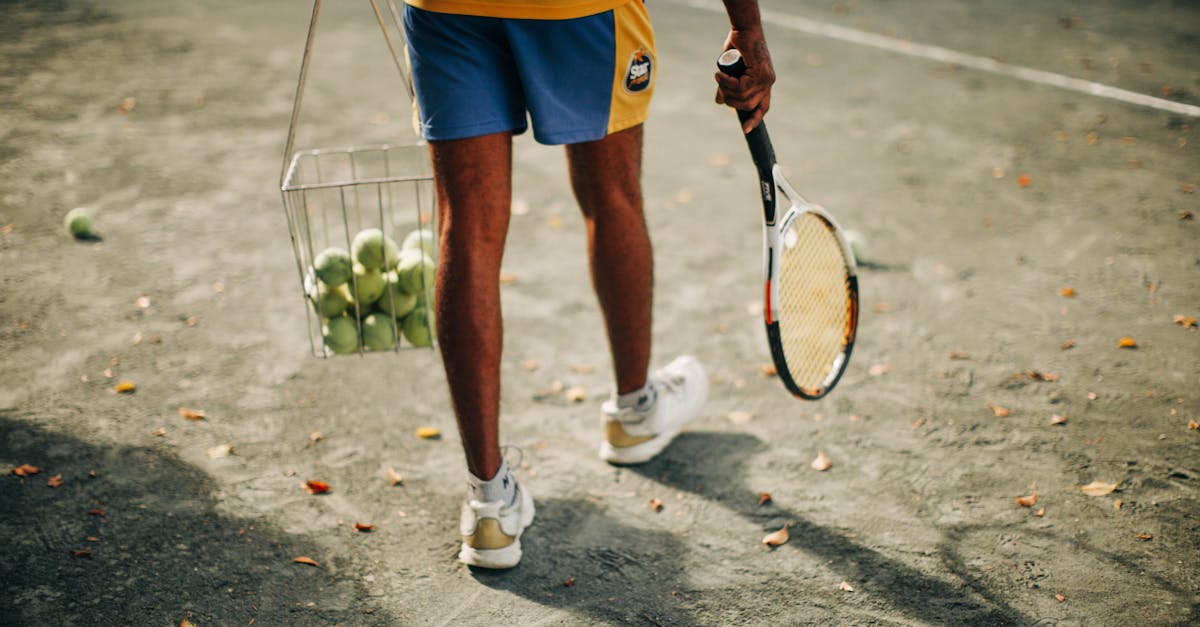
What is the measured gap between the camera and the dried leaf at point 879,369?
3504 millimetres

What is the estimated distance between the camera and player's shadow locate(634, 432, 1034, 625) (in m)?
2.42

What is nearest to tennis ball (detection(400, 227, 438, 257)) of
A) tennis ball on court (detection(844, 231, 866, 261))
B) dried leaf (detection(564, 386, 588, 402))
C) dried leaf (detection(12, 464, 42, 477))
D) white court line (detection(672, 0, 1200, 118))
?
dried leaf (detection(564, 386, 588, 402))

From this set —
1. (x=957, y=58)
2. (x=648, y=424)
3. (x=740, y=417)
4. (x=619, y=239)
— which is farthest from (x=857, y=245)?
(x=957, y=58)

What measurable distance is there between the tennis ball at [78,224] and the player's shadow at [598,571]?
10.0 ft

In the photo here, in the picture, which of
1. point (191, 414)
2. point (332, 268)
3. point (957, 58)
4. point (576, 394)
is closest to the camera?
point (332, 268)

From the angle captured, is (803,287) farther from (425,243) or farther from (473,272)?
(425,243)

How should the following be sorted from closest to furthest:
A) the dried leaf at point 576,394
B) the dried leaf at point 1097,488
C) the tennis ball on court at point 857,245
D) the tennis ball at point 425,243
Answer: the dried leaf at point 1097,488 → the tennis ball at point 425,243 → the dried leaf at point 576,394 → the tennis ball on court at point 857,245

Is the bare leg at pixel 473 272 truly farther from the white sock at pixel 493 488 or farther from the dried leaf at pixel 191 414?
the dried leaf at pixel 191 414

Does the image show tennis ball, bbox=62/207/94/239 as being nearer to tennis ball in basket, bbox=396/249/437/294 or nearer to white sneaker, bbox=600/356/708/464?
tennis ball in basket, bbox=396/249/437/294

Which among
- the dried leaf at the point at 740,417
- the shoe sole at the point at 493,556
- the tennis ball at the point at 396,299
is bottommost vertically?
the dried leaf at the point at 740,417

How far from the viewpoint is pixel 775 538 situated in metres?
2.71

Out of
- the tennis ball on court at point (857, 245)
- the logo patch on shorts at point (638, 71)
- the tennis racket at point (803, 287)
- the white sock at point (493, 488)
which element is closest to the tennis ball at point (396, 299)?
the white sock at point (493, 488)

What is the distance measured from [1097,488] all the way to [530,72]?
2.17m

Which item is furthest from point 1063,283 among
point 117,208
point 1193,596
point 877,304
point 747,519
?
point 117,208
